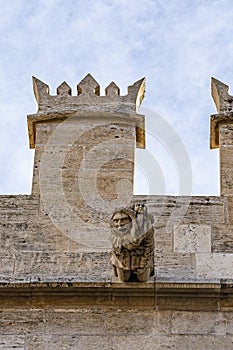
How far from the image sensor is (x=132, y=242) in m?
8.77

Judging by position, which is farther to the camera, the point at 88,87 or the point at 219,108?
the point at 88,87

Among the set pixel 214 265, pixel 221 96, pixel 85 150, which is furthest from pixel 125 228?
pixel 221 96

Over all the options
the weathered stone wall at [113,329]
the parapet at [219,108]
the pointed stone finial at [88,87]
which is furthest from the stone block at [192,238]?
the pointed stone finial at [88,87]

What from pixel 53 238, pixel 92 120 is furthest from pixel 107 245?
pixel 92 120

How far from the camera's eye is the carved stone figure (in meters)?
8.73

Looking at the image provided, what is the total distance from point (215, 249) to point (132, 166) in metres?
0.97

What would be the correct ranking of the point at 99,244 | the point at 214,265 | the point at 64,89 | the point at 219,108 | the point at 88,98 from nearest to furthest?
the point at 214,265 < the point at 99,244 < the point at 219,108 < the point at 88,98 < the point at 64,89

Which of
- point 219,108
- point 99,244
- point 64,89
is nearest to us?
point 99,244

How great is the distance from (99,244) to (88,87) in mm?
1559

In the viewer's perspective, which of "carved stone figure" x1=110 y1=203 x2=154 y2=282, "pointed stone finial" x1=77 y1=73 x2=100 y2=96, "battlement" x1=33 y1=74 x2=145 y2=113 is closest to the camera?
A: "carved stone figure" x1=110 y1=203 x2=154 y2=282

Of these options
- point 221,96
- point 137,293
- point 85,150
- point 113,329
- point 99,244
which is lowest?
point 113,329

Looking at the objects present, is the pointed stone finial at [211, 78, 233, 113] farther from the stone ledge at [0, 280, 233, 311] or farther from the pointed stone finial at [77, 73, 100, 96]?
the stone ledge at [0, 280, 233, 311]

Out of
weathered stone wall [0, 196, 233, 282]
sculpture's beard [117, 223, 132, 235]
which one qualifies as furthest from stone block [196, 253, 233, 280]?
sculpture's beard [117, 223, 132, 235]

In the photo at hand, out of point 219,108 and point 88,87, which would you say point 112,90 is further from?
point 219,108
